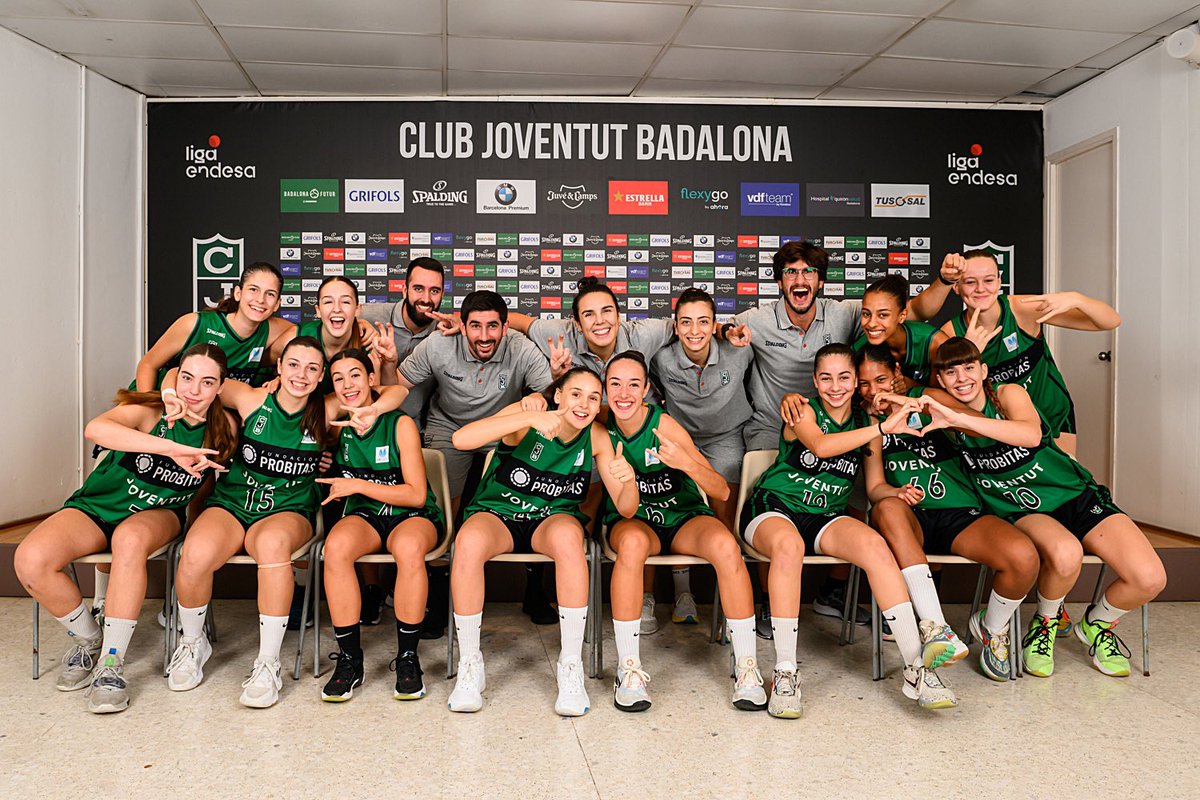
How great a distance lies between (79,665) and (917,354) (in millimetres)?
3172

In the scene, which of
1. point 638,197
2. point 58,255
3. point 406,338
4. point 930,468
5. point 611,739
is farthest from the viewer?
point 638,197

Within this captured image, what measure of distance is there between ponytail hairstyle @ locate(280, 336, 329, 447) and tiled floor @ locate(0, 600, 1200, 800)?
0.80m

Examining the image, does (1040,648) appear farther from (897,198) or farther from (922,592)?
(897,198)

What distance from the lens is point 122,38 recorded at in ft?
14.4

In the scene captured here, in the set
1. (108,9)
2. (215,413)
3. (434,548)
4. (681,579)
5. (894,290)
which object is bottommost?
(681,579)

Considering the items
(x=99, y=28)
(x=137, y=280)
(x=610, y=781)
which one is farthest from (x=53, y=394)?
(x=610, y=781)

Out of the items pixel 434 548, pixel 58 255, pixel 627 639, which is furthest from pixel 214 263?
pixel 627 639

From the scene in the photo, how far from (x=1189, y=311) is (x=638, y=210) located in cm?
301

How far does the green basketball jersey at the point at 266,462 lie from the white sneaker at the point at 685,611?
1576 mm

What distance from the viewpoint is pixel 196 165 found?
17.3ft

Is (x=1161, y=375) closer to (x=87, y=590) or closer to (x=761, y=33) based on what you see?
(x=761, y=33)

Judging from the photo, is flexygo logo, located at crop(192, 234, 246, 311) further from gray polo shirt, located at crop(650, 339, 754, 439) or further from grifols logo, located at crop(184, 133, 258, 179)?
gray polo shirt, located at crop(650, 339, 754, 439)

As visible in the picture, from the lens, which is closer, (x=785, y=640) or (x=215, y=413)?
(x=785, y=640)

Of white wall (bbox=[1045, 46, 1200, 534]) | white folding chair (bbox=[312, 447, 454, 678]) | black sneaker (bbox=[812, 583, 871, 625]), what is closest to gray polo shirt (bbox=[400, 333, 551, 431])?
white folding chair (bbox=[312, 447, 454, 678])
